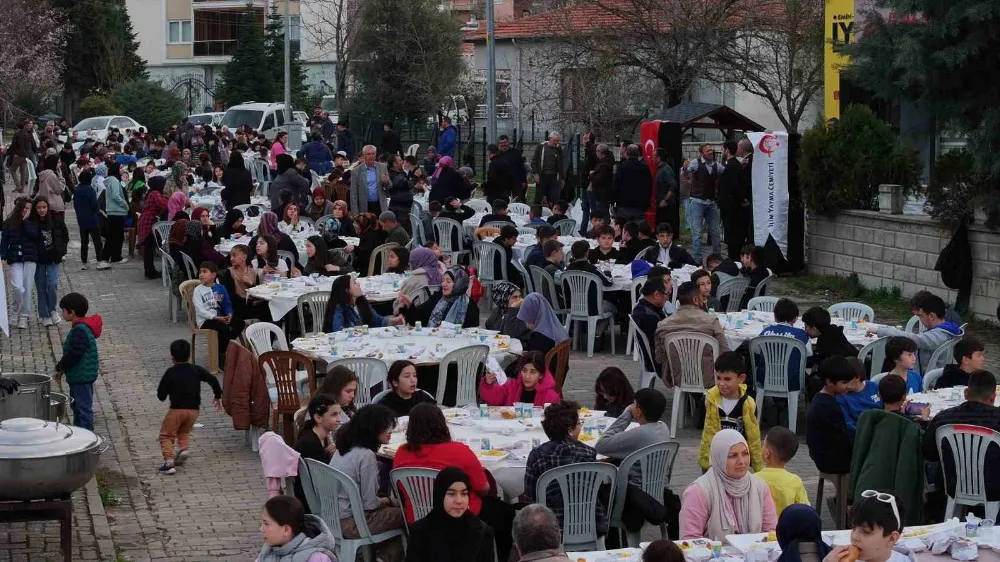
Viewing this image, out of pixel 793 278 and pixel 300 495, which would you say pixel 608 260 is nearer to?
pixel 793 278

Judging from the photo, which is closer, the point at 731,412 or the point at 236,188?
the point at 731,412

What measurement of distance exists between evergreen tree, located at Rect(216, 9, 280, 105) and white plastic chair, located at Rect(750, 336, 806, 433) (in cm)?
5157

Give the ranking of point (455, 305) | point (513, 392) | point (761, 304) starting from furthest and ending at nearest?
point (761, 304)
point (455, 305)
point (513, 392)

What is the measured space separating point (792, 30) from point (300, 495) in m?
27.4

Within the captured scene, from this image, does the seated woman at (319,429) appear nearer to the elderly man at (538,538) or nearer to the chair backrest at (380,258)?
the elderly man at (538,538)

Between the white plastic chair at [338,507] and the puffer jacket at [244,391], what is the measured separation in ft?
11.6

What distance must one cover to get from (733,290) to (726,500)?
8259mm

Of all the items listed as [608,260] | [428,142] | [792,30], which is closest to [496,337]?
[608,260]

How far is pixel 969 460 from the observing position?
897 centimetres

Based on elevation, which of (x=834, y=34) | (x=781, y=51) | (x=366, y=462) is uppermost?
(x=781, y=51)

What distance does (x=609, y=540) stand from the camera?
8.93 metres

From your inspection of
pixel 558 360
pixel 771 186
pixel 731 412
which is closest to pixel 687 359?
pixel 558 360

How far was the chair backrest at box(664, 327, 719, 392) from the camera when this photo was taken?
1244 cm

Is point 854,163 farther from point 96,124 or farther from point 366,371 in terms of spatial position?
point 96,124
